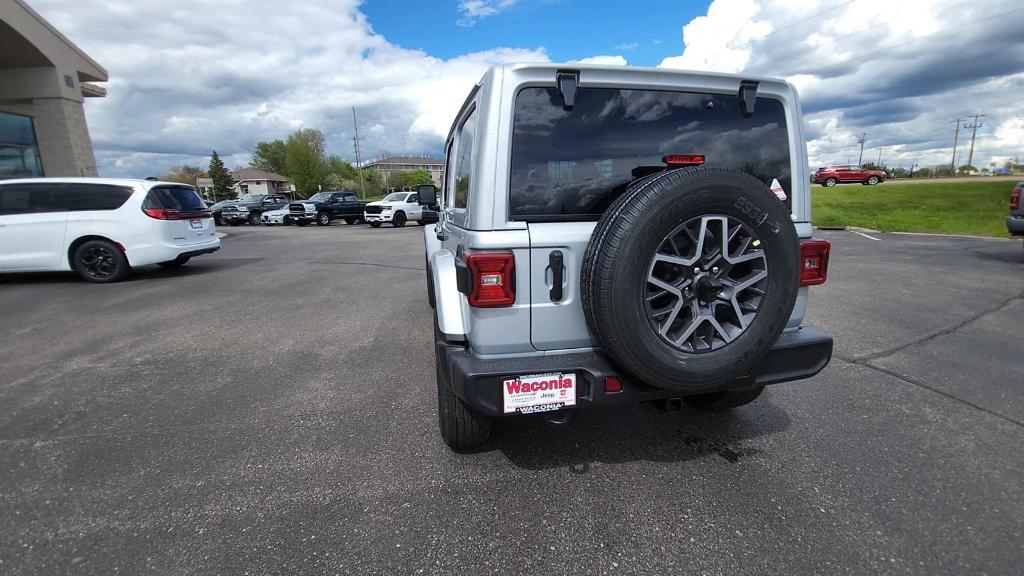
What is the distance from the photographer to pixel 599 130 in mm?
2275

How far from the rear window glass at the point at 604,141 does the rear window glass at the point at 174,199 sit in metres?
8.13

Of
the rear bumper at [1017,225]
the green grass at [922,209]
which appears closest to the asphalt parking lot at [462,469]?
the rear bumper at [1017,225]

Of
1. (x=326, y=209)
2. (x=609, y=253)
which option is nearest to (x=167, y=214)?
(x=609, y=253)

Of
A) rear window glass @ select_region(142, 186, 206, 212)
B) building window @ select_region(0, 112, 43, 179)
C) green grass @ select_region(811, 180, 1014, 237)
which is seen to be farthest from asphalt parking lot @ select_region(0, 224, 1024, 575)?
building window @ select_region(0, 112, 43, 179)

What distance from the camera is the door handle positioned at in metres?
2.19

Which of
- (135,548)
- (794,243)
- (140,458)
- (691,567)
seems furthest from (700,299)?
(140,458)

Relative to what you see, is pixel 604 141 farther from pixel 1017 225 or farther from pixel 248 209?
pixel 248 209

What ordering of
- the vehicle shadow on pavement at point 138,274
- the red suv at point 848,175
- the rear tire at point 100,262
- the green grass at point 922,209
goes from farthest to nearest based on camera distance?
the red suv at point 848,175
the green grass at point 922,209
the vehicle shadow on pavement at point 138,274
the rear tire at point 100,262

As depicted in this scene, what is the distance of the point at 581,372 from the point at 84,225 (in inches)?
359

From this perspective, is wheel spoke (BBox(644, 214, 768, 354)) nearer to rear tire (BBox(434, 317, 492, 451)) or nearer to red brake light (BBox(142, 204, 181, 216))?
rear tire (BBox(434, 317, 492, 451))

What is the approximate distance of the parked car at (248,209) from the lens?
27656 mm

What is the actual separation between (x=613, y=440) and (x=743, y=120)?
6.44 ft

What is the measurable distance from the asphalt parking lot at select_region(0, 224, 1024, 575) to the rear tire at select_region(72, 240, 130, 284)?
322 cm

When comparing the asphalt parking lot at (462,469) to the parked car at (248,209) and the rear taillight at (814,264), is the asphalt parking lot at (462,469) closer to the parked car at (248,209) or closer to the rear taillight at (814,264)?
the rear taillight at (814,264)
